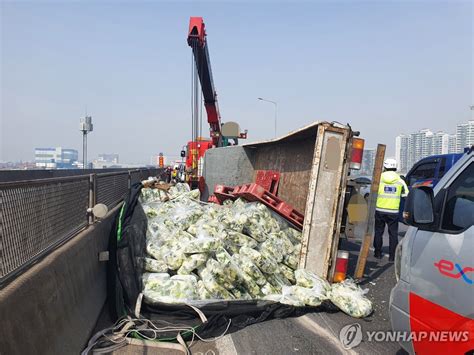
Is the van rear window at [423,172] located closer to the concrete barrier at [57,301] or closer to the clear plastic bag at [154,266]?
the clear plastic bag at [154,266]

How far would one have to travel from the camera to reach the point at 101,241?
16.3ft

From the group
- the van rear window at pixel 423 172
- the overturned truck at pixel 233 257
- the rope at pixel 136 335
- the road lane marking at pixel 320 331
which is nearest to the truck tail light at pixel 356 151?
the overturned truck at pixel 233 257

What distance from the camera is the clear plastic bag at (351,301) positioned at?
4.64 metres

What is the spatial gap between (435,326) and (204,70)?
Result: 14.8 m

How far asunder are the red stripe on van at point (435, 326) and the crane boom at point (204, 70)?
13103 millimetres

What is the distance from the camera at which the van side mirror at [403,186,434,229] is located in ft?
8.28

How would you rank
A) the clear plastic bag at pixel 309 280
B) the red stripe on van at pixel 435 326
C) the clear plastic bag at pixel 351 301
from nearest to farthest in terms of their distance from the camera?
the red stripe on van at pixel 435 326, the clear plastic bag at pixel 351 301, the clear plastic bag at pixel 309 280

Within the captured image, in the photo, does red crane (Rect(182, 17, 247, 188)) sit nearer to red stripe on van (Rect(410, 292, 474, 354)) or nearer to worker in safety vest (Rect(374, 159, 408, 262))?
worker in safety vest (Rect(374, 159, 408, 262))

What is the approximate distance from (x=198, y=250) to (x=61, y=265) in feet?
6.25

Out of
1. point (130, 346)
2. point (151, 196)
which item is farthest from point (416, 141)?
point (130, 346)

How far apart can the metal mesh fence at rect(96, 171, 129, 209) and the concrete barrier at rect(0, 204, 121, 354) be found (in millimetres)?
980

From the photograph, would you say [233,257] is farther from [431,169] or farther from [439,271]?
[431,169]

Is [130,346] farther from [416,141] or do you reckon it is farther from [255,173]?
[416,141]

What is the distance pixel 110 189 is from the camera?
6.70 metres
